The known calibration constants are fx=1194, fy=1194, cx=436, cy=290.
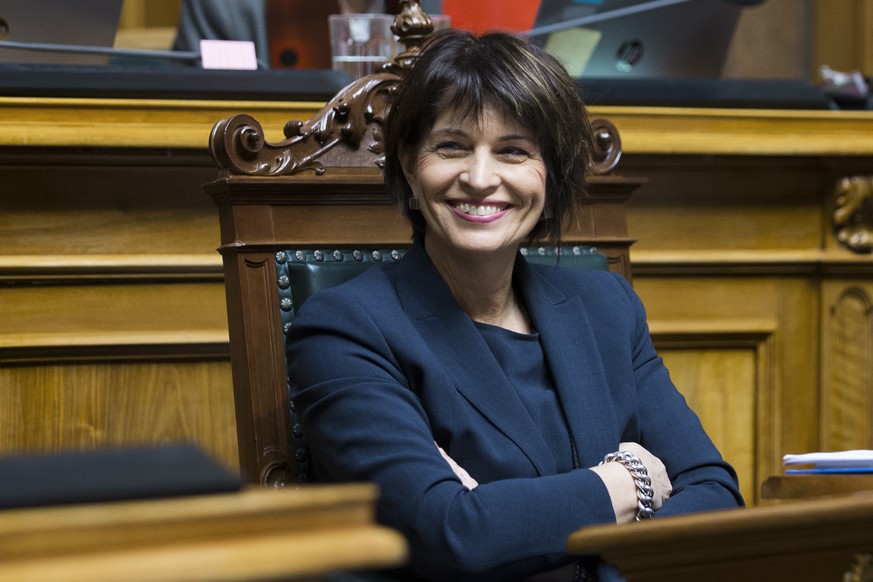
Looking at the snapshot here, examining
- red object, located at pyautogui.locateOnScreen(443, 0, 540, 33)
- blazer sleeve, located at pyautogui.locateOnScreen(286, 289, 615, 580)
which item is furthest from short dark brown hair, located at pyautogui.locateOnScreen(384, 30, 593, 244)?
red object, located at pyautogui.locateOnScreen(443, 0, 540, 33)

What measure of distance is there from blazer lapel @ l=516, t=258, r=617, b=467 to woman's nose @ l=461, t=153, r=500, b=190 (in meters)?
0.20

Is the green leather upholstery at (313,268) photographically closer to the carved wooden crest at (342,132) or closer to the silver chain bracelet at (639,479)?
the carved wooden crest at (342,132)

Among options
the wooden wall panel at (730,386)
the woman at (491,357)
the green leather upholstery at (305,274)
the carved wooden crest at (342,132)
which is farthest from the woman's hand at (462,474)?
the wooden wall panel at (730,386)

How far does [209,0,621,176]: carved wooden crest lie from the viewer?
1.81 metres

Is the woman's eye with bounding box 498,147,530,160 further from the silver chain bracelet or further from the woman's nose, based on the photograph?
the silver chain bracelet

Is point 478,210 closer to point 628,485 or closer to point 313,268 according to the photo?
point 313,268

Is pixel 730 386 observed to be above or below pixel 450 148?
below

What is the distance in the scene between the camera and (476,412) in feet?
5.22

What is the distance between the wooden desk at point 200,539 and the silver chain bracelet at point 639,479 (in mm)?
977

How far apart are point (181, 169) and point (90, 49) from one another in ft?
1.05

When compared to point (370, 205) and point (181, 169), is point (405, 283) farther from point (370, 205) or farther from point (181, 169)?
point (181, 169)

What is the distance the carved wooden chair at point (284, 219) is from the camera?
1753 mm

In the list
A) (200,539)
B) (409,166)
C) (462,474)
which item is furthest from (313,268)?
(200,539)

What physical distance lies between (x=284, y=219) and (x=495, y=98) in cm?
40
